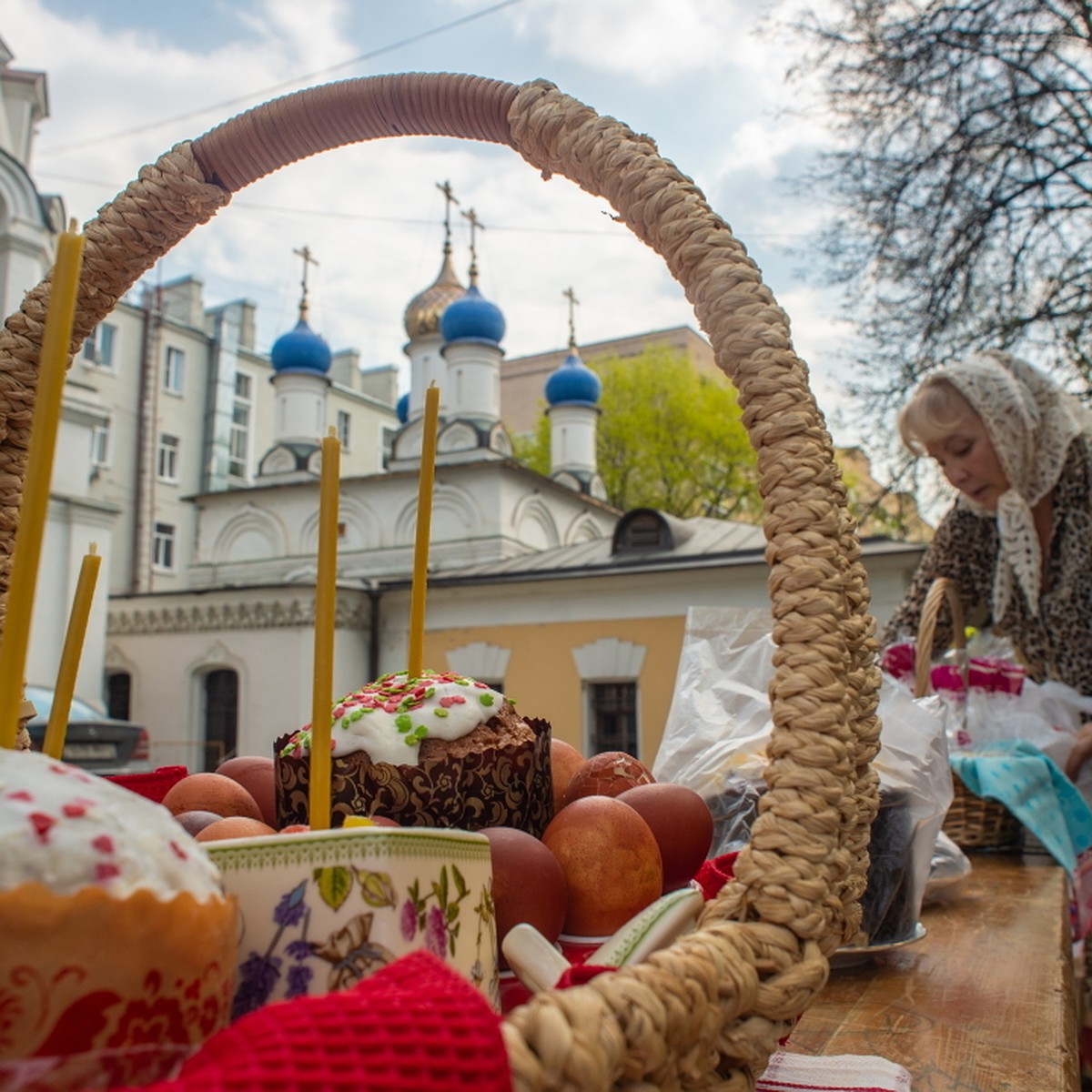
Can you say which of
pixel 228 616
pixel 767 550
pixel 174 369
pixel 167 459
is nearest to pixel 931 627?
pixel 767 550

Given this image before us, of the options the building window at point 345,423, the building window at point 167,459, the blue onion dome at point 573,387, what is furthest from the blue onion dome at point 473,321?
the building window at point 345,423

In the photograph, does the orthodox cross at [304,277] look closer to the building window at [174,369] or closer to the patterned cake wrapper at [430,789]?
the building window at [174,369]

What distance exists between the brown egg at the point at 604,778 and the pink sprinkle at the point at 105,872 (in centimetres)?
42

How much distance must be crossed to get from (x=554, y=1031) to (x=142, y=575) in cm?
1616

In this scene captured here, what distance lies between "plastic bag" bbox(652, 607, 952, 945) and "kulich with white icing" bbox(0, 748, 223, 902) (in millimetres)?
624

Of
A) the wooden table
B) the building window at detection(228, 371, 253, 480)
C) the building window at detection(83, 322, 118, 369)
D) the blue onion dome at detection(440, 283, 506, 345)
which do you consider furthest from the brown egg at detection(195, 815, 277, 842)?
the building window at detection(228, 371, 253, 480)

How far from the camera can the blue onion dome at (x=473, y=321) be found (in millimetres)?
11328

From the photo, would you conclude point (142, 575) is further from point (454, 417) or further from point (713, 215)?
point (713, 215)

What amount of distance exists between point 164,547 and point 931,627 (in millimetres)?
16174

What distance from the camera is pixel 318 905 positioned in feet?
1.31

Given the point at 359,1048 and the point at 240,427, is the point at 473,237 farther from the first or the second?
the point at 359,1048

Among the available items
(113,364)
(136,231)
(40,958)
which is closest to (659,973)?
(40,958)

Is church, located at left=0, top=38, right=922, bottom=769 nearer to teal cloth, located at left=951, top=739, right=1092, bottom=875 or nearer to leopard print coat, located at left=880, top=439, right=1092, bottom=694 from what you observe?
leopard print coat, located at left=880, top=439, right=1092, bottom=694

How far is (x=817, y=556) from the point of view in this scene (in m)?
0.52
